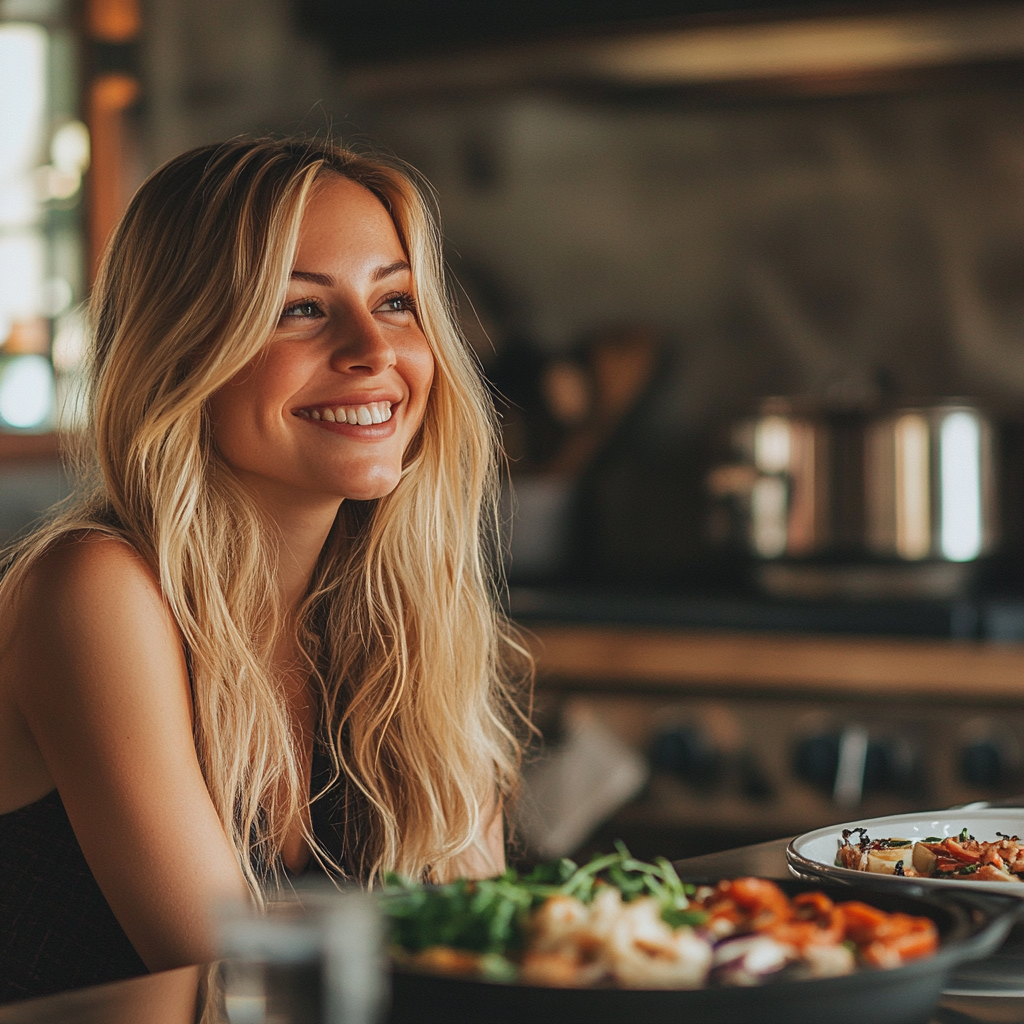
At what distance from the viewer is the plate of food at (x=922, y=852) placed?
2.85 feet

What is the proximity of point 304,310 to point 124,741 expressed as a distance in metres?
0.40

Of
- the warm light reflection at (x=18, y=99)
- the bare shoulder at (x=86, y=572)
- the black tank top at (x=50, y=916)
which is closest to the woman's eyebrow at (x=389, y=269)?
the bare shoulder at (x=86, y=572)

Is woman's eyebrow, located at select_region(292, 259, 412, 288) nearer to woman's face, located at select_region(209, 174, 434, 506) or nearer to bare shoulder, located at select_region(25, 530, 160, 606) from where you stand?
woman's face, located at select_region(209, 174, 434, 506)

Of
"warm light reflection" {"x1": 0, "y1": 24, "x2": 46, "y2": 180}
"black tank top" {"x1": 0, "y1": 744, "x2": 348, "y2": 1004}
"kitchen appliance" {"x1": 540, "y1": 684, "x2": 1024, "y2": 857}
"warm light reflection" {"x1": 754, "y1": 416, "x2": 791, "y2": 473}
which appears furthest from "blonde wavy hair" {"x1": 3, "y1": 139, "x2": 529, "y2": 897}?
"warm light reflection" {"x1": 0, "y1": 24, "x2": 46, "y2": 180}

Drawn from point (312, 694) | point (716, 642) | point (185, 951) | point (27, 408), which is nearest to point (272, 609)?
point (312, 694)

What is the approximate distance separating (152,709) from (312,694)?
32 centimetres

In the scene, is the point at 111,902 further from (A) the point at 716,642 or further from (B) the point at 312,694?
(A) the point at 716,642

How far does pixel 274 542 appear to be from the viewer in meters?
1.33

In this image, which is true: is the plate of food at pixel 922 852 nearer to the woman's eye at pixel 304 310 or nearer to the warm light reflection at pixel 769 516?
the woman's eye at pixel 304 310

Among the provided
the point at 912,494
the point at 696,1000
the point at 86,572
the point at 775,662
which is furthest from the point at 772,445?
the point at 696,1000

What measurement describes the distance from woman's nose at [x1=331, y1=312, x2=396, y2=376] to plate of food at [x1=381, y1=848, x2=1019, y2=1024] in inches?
23.0

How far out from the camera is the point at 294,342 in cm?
→ 123

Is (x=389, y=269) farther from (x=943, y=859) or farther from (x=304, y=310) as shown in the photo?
(x=943, y=859)

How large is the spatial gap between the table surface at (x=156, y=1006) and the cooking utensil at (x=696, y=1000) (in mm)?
119
